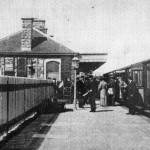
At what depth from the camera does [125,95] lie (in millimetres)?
20062

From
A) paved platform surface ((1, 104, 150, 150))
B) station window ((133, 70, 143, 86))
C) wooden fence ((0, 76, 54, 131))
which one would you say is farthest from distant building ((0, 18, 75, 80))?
paved platform surface ((1, 104, 150, 150))

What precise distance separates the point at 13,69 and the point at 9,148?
27.2 metres

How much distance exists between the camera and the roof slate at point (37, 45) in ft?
114

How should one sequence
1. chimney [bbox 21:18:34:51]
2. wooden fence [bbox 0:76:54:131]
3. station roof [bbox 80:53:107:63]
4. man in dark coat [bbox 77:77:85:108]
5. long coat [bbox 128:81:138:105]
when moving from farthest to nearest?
1. chimney [bbox 21:18:34:51]
2. station roof [bbox 80:53:107:63]
3. man in dark coat [bbox 77:77:85:108]
4. long coat [bbox 128:81:138:105]
5. wooden fence [bbox 0:76:54:131]

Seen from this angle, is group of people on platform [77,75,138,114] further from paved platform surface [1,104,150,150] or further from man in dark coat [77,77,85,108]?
paved platform surface [1,104,150,150]

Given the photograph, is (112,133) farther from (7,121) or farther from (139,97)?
(139,97)

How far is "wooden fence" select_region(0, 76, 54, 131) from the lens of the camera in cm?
860

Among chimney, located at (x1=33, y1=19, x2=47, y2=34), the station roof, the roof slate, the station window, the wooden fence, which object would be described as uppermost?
chimney, located at (x1=33, y1=19, x2=47, y2=34)

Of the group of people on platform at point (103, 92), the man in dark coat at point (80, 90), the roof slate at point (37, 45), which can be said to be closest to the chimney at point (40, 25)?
the roof slate at point (37, 45)

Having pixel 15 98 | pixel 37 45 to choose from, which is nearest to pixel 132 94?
pixel 15 98

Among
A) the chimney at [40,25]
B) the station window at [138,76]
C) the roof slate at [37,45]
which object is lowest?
the station window at [138,76]

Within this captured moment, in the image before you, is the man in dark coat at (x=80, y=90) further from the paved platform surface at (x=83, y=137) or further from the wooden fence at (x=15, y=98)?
the paved platform surface at (x=83, y=137)

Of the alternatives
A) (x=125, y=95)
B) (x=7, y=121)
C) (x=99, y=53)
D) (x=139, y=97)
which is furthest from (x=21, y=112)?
(x=99, y=53)

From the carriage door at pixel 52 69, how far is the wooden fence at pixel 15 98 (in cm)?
1902
